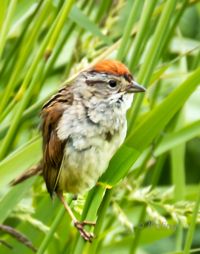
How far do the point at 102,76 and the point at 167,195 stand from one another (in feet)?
1.29

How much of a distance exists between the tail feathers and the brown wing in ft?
0.20

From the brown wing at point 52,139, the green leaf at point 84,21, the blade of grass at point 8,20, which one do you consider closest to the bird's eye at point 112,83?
the brown wing at point 52,139

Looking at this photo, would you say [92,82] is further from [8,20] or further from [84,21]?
[8,20]

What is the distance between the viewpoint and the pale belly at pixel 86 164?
193cm

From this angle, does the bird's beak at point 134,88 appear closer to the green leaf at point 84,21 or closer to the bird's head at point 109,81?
the bird's head at point 109,81

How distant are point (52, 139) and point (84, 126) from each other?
0.13m

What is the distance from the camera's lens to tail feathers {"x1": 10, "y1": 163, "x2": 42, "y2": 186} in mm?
2137

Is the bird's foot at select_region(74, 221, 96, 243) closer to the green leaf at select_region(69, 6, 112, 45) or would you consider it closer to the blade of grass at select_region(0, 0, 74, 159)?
the blade of grass at select_region(0, 0, 74, 159)

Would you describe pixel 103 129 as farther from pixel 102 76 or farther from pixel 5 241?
pixel 5 241

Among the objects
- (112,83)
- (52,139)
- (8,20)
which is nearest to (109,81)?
(112,83)

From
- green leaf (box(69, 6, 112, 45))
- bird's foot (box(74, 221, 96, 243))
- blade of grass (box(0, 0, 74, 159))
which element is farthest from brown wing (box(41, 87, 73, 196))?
bird's foot (box(74, 221, 96, 243))

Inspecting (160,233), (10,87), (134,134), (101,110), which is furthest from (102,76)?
(160,233)

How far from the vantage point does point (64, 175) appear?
6.91ft

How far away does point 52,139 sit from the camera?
2111 mm
